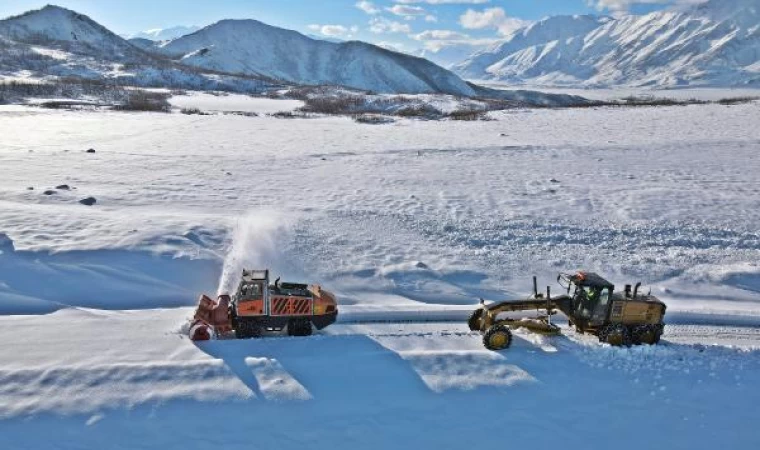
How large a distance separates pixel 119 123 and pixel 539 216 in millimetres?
37405

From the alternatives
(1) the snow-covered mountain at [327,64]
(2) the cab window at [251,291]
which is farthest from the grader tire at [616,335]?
(1) the snow-covered mountain at [327,64]

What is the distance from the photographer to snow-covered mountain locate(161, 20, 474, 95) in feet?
561

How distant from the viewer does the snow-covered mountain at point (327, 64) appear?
171000 millimetres

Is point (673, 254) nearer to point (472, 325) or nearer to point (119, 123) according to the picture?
point (472, 325)

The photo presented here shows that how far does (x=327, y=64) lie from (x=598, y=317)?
18878 centimetres

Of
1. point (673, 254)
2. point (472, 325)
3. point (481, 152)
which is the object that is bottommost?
point (472, 325)

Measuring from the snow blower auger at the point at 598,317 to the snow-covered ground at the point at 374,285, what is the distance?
13.9 inches

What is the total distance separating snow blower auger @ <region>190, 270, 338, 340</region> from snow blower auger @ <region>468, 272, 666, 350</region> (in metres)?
3.52

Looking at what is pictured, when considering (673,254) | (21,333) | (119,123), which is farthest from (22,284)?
(119,123)

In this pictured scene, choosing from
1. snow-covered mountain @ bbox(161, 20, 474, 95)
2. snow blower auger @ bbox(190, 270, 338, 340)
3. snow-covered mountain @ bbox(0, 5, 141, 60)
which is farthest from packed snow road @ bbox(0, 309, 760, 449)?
snow-covered mountain @ bbox(0, 5, 141, 60)

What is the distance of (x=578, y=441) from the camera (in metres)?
9.59

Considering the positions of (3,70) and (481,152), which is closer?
(481,152)

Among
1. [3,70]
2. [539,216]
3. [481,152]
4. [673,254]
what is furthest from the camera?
[3,70]

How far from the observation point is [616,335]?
1223 centimetres
